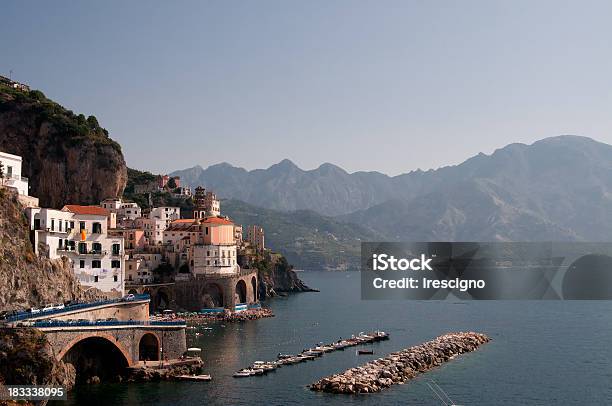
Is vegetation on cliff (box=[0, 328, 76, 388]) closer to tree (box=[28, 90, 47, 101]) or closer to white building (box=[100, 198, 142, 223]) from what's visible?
white building (box=[100, 198, 142, 223])

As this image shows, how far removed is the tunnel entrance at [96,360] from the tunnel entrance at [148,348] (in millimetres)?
3799

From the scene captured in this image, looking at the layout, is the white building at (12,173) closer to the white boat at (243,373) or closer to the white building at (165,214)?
the white boat at (243,373)

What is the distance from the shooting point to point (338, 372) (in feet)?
277

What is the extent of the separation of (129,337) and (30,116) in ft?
315

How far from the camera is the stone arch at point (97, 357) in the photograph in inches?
2899

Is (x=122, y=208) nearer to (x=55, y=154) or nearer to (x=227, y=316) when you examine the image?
(x=55, y=154)

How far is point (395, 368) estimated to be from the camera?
8175 centimetres

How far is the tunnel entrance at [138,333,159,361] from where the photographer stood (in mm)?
79875

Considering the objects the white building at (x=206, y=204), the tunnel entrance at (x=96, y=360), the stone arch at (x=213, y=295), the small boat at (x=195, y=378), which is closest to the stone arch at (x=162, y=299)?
the stone arch at (x=213, y=295)

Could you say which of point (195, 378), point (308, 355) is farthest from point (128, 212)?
point (195, 378)

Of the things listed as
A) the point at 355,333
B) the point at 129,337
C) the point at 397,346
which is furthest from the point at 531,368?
the point at 129,337

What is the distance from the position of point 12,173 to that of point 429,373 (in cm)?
6411

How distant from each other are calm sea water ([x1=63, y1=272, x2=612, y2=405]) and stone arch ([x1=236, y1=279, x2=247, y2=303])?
815 cm

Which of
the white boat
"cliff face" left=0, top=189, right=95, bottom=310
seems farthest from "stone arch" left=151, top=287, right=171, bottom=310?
the white boat
